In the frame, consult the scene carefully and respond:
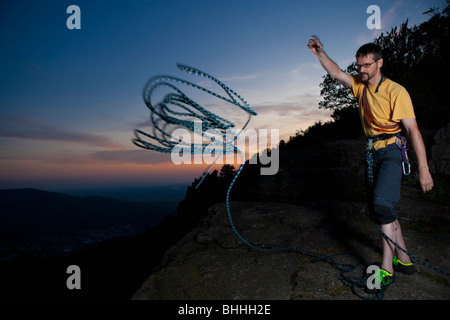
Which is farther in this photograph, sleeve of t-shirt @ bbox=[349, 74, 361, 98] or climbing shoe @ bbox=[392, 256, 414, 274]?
sleeve of t-shirt @ bbox=[349, 74, 361, 98]

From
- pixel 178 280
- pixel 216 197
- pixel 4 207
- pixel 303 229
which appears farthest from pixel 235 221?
pixel 4 207

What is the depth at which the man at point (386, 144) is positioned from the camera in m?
2.30

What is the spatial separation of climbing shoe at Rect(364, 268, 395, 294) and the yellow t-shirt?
125cm

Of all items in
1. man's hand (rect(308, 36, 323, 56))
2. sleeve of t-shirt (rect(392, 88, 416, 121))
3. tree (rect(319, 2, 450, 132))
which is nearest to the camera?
sleeve of t-shirt (rect(392, 88, 416, 121))

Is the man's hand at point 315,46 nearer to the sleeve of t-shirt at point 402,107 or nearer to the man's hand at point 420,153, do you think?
the sleeve of t-shirt at point 402,107

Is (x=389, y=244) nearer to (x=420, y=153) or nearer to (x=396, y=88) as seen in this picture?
(x=420, y=153)

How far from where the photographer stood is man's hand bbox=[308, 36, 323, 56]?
8.76 feet

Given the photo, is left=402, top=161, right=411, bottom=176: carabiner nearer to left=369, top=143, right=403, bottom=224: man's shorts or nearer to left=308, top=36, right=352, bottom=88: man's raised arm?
left=369, top=143, right=403, bottom=224: man's shorts

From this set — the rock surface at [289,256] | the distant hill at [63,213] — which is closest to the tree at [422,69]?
the rock surface at [289,256]

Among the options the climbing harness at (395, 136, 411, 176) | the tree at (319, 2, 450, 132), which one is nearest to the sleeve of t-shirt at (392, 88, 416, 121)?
the climbing harness at (395, 136, 411, 176)

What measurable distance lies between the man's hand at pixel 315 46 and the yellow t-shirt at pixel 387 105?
0.61m

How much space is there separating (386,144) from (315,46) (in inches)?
52.1

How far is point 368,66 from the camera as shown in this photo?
8.04 feet

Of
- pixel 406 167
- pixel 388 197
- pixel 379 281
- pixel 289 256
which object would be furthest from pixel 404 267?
pixel 289 256
